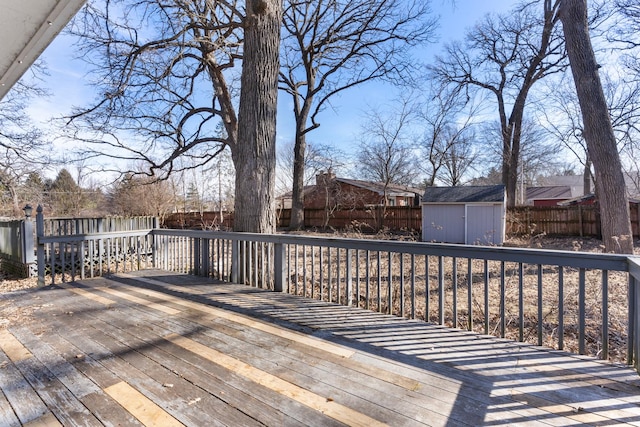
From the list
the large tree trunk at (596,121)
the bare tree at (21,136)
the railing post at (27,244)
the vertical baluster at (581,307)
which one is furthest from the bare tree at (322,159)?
the vertical baluster at (581,307)

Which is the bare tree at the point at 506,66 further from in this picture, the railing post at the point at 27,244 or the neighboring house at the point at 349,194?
the railing post at the point at 27,244

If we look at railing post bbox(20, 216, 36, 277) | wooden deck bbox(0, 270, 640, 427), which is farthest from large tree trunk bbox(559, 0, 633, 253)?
railing post bbox(20, 216, 36, 277)

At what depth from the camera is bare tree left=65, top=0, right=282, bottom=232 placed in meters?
4.82

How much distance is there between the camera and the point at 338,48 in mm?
12836

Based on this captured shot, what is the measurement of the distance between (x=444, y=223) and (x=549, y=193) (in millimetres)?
25321

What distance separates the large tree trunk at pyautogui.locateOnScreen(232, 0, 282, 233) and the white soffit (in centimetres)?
317

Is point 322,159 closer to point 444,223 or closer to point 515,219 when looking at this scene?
point 444,223

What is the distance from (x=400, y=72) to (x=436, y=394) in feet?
38.2

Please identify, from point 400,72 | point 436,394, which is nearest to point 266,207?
point 436,394

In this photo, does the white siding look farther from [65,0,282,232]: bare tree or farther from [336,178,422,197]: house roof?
[65,0,282,232]: bare tree

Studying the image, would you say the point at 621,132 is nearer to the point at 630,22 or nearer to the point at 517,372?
the point at 630,22

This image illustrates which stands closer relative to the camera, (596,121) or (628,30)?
(596,121)

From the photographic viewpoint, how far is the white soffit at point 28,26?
119 cm

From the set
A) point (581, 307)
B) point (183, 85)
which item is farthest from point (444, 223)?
point (581, 307)
